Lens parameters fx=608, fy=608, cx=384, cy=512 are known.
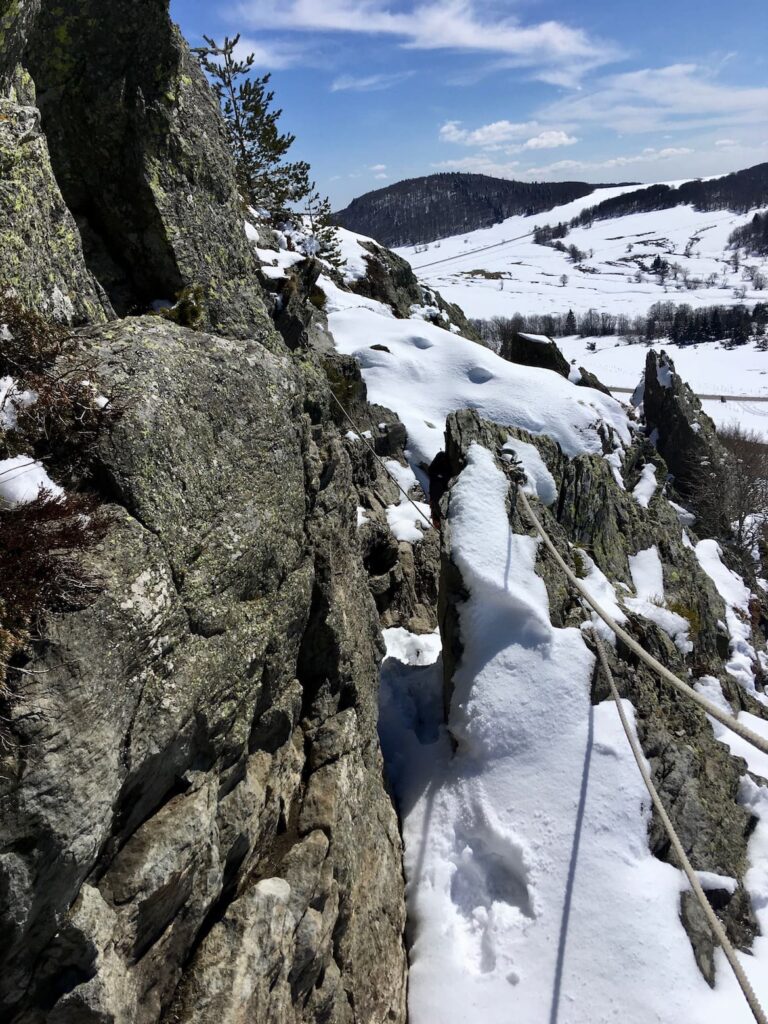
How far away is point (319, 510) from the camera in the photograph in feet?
27.0

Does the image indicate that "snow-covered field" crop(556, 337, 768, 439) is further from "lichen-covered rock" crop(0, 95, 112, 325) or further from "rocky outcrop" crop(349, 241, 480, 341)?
"lichen-covered rock" crop(0, 95, 112, 325)

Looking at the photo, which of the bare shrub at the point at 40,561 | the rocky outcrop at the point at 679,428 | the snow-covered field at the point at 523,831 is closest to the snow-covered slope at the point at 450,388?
the snow-covered field at the point at 523,831

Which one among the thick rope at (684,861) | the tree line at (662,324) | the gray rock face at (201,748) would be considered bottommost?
the tree line at (662,324)

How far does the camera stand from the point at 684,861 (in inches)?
222

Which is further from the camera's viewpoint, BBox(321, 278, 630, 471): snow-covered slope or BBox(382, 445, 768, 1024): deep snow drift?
BBox(321, 278, 630, 471): snow-covered slope

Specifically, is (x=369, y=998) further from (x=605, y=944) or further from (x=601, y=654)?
(x=601, y=654)

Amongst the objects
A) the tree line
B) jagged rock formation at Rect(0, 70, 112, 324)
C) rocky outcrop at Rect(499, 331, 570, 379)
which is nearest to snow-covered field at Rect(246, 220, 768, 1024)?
jagged rock formation at Rect(0, 70, 112, 324)

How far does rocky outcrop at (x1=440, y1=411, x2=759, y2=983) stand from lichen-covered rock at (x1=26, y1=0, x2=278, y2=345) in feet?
20.4

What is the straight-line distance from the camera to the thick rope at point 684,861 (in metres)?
5.00

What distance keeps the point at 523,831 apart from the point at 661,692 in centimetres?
406

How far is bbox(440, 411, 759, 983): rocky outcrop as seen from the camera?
843 centimetres

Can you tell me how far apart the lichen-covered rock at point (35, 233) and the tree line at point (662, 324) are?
150455 mm

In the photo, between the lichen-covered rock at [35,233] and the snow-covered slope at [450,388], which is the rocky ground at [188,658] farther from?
the snow-covered slope at [450,388]

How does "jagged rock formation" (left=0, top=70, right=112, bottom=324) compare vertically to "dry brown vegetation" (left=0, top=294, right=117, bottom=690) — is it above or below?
above
